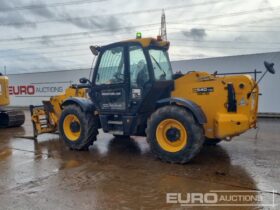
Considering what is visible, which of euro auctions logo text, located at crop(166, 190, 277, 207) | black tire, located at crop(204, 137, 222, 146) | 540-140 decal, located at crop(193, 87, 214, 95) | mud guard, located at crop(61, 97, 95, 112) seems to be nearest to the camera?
euro auctions logo text, located at crop(166, 190, 277, 207)

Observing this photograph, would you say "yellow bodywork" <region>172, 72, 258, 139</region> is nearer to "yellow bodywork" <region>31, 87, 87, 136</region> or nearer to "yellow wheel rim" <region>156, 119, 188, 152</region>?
"yellow wheel rim" <region>156, 119, 188, 152</region>

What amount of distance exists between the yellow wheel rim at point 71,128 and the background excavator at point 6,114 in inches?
195

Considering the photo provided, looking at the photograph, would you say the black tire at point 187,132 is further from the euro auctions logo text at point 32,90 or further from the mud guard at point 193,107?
the euro auctions logo text at point 32,90

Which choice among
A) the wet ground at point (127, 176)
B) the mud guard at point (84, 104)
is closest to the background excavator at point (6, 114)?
the wet ground at point (127, 176)

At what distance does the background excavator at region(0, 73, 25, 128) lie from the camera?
11.3m

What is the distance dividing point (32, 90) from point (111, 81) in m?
14.8

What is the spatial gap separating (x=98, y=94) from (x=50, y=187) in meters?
2.84

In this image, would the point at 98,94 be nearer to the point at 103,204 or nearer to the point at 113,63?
the point at 113,63

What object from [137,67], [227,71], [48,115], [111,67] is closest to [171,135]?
[137,67]

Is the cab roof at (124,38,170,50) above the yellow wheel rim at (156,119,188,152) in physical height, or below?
above

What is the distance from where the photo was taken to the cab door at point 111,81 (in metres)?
6.62

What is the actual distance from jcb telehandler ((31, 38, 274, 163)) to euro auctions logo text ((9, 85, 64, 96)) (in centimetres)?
1162

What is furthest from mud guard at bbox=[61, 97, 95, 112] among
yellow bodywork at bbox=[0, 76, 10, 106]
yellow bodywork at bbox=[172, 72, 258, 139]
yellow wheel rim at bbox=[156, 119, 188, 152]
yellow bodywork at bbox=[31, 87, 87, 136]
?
yellow bodywork at bbox=[0, 76, 10, 106]

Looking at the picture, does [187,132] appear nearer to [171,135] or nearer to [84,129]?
[171,135]
